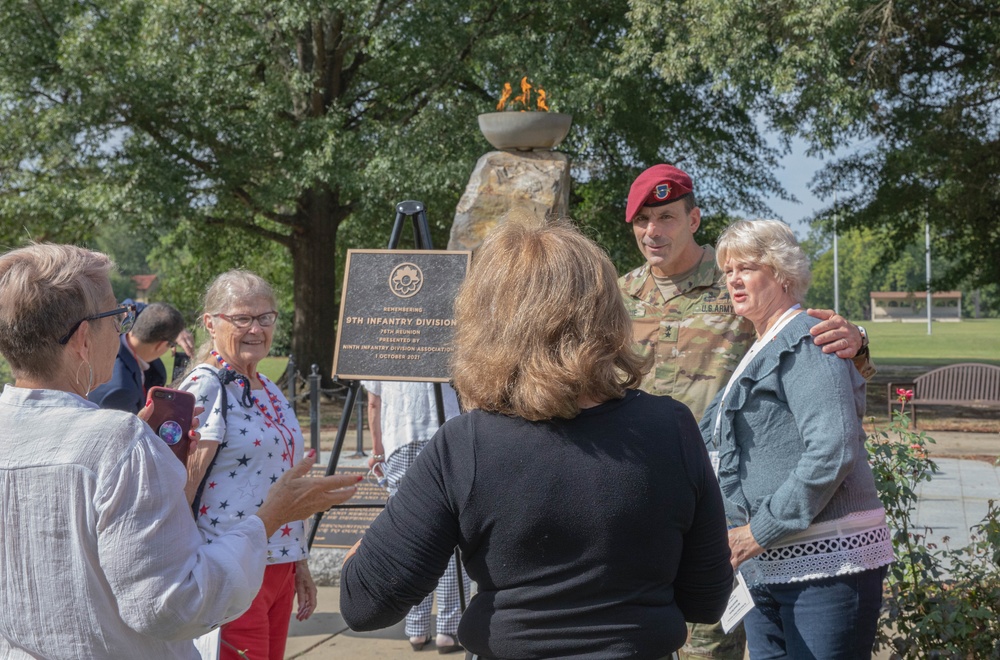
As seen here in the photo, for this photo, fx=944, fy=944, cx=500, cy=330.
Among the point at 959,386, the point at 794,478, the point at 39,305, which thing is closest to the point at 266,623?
the point at 39,305

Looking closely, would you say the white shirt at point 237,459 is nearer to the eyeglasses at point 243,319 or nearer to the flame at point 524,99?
the eyeglasses at point 243,319

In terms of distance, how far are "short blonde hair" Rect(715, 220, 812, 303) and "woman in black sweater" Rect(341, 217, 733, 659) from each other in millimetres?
1106

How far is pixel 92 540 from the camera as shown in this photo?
1.77 metres

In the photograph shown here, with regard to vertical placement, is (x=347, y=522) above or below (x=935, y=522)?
above

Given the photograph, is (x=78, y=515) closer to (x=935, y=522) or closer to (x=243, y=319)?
(x=243, y=319)

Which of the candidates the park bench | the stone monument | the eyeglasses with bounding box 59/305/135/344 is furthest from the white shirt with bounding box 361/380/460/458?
the park bench

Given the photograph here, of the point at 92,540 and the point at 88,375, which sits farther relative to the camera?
the point at 88,375

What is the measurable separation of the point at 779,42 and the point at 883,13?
1.62 metres

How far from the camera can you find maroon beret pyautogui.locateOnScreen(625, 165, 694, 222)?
3.43 metres

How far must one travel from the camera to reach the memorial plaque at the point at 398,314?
163 inches

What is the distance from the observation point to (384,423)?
5016mm

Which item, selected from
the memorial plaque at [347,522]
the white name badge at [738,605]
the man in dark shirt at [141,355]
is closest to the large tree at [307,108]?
the memorial plaque at [347,522]

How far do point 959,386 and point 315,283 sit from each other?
36.5 ft

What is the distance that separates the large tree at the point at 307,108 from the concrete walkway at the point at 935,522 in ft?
21.7
